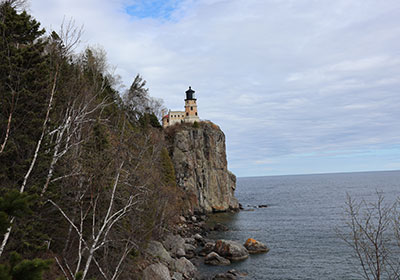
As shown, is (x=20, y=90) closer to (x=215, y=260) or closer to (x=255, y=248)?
(x=215, y=260)

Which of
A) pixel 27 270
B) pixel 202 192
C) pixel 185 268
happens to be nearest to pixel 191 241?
pixel 185 268

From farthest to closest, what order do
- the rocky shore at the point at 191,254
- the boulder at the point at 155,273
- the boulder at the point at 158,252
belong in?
the boulder at the point at 158,252 → the rocky shore at the point at 191,254 → the boulder at the point at 155,273

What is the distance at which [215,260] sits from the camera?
103 ft

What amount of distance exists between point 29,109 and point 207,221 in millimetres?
47791

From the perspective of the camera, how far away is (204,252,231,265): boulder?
31.0 m

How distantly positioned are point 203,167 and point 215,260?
39.2 meters

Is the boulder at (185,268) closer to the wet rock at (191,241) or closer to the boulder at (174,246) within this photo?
the boulder at (174,246)

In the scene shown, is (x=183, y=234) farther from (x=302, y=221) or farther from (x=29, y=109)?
(x=29, y=109)

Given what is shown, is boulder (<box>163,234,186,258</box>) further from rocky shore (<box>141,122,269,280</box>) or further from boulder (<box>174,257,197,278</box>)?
boulder (<box>174,257,197,278</box>)

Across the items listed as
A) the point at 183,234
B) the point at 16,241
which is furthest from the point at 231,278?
the point at 16,241

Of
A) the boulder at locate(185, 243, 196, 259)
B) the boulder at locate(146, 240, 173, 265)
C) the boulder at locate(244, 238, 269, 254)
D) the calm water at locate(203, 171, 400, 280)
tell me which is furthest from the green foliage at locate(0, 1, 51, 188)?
the boulder at locate(244, 238, 269, 254)

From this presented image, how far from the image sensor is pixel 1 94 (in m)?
12.2

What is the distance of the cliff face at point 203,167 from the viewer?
65375 mm

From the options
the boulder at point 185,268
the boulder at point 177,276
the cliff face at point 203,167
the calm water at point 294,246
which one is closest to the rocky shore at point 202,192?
the cliff face at point 203,167
